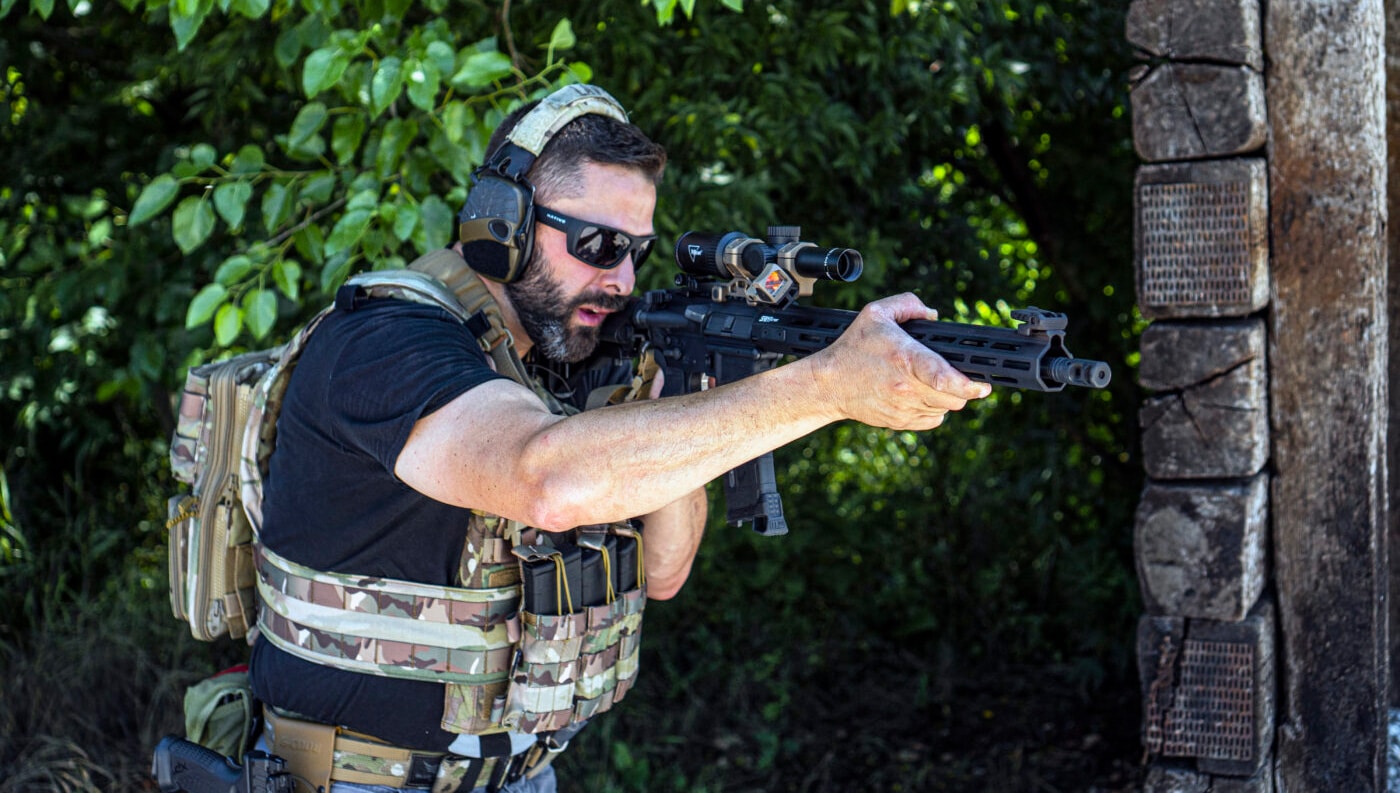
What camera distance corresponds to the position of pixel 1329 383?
300cm

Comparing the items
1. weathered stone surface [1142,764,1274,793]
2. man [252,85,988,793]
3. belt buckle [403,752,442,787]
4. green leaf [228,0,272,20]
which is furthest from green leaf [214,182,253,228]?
weathered stone surface [1142,764,1274,793]

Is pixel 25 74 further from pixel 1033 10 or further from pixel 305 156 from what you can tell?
pixel 1033 10

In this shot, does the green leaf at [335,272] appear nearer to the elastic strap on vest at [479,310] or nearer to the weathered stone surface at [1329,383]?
the elastic strap on vest at [479,310]

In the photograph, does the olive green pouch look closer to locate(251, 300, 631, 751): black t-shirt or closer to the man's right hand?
locate(251, 300, 631, 751): black t-shirt

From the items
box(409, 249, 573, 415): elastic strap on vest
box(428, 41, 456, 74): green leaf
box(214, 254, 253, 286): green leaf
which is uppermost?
box(428, 41, 456, 74): green leaf

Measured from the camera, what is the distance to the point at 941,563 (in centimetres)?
549

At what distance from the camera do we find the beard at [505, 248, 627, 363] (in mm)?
2354

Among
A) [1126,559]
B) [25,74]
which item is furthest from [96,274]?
[1126,559]

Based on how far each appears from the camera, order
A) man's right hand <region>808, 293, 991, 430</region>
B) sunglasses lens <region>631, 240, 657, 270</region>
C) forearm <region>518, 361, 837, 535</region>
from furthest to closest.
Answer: sunglasses lens <region>631, 240, 657, 270</region> < forearm <region>518, 361, 837, 535</region> < man's right hand <region>808, 293, 991, 430</region>

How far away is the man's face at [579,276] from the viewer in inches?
91.5

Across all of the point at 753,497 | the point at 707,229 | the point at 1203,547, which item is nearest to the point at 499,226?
the point at 753,497

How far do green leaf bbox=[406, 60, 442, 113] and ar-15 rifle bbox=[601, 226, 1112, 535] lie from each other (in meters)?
0.71

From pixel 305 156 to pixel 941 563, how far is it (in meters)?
3.37

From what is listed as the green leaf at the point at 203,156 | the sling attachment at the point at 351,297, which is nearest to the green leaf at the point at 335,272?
the green leaf at the point at 203,156
